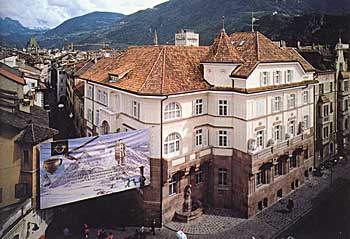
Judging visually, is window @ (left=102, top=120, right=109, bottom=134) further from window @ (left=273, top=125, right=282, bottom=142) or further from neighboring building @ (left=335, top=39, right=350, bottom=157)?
neighboring building @ (left=335, top=39, right=350, bottom=157)

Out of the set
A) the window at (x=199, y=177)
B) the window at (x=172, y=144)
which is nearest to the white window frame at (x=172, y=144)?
the window at (x=172, y=144)

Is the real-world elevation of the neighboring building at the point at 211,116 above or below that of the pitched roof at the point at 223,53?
below

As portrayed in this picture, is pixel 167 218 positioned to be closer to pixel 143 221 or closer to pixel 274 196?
pixel 143 221

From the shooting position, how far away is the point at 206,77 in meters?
13.9

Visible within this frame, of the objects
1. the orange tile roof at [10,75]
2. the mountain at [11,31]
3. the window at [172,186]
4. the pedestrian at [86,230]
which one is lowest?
the pedestrian at [86,230]

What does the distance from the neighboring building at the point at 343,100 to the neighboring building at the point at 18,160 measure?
15.7 meters

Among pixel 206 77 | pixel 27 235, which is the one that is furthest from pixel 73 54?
pixel 27 235

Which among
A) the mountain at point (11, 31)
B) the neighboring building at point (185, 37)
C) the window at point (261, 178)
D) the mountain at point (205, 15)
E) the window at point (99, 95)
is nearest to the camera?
the mountain at point (11, 31)

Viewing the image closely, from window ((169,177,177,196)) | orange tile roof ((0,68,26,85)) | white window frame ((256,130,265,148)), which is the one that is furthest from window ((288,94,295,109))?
orange tile roof ((0,68,26,85))

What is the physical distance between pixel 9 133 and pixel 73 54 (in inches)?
896

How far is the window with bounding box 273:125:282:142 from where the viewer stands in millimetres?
14839

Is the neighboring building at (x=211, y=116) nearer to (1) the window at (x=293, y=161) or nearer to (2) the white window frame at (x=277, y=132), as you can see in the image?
(2) the white window frame at (x=277, y=132)

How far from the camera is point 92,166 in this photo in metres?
11.1

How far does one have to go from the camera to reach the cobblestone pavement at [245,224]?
12.2 metres
